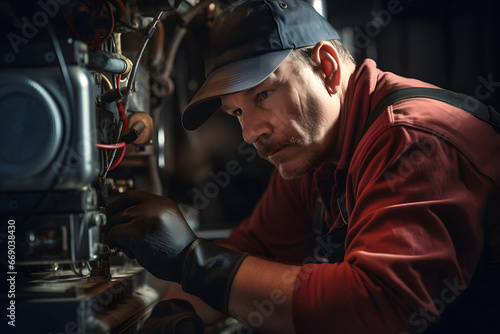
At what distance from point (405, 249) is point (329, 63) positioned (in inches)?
18.1

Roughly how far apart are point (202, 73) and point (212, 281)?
1.01m

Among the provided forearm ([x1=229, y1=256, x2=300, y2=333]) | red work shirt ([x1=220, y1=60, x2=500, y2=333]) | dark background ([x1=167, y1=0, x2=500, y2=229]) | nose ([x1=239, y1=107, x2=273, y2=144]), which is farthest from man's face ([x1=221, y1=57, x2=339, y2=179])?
dark background ([x1=167, y1=0, x2=500, y2=229])

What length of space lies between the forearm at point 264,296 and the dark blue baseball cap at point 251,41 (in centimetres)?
35

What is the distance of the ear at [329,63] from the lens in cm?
89

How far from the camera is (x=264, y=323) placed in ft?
2.26

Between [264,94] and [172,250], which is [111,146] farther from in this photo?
[264,94]

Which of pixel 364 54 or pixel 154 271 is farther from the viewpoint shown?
pixel 364 54

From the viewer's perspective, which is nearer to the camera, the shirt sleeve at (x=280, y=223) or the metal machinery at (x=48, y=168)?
the metal machinery at (x=48, y=168)

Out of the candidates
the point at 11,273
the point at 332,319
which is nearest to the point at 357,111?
the point at 332,319

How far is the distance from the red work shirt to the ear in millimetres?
194

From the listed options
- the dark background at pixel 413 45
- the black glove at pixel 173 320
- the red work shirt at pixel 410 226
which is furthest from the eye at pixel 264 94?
the dark background at pixel 413 45

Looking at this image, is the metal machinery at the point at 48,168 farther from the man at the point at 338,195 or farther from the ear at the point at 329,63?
the ear at the point at 329,63

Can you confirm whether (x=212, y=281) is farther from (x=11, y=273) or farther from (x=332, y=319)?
(x=11, y=273)

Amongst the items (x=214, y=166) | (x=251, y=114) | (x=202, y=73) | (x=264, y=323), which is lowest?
(x=264, y=323)
